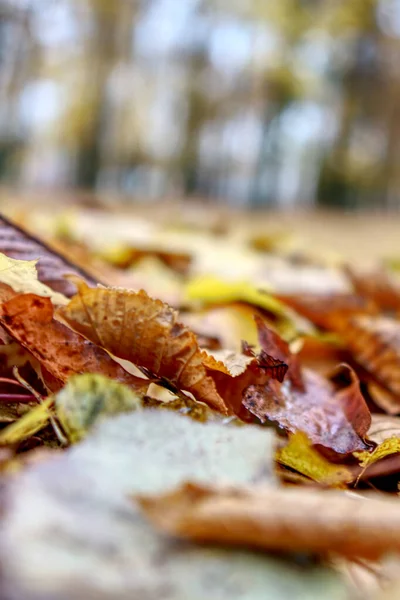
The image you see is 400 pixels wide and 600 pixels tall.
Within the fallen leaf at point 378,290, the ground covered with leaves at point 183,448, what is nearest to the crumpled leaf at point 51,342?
the ground covered with leaves at point 183,448

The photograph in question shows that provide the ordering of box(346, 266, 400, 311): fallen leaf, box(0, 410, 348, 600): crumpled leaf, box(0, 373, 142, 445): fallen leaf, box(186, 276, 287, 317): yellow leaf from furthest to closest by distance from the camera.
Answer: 1. box(346, 266, 400, 311): fallen leaf
2. box(186, 276, 287, 317): yellow leaf
3. box(0, 373, 142, 445): fallen leaf
4. box(0, 410, 348, 600): crumpled leaf

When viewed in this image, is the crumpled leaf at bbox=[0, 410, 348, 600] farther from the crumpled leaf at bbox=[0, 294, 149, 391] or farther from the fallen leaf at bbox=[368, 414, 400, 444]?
the fallen leaf at bbox=[368, 414, 400, 444]

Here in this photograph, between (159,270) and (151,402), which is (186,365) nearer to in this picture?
(151,402)

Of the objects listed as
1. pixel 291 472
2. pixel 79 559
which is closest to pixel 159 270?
pixel 291 472

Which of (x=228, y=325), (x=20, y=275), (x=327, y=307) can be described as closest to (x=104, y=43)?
(x=327, y=307)

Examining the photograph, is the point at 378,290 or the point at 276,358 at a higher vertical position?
the point at 276,358

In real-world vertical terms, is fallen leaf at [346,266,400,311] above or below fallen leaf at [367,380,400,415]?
below

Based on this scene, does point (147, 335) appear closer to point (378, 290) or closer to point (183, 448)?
point (183, 448)

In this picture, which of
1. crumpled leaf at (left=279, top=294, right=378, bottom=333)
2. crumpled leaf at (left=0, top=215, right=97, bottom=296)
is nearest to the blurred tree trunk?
crumpled leaf at (left=279, top=294, right=378, bottom=333)

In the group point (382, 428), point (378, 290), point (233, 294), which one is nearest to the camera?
point (382, 428)
